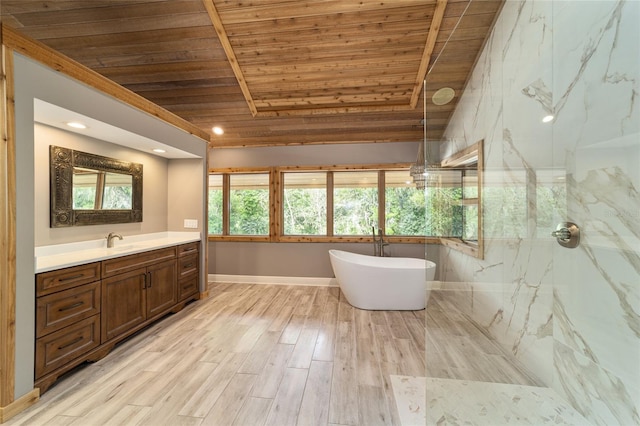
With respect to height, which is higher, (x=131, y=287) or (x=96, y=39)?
(x=96, y=39)

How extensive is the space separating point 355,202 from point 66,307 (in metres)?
3.59

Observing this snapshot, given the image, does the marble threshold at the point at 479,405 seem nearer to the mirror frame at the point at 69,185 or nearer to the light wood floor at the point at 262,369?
the light wood floor at the point at 262,369

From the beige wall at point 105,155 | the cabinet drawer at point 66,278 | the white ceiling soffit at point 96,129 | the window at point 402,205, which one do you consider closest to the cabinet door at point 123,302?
the cabinet drawer at point 66,278

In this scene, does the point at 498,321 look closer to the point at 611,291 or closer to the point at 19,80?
the point at 611,291

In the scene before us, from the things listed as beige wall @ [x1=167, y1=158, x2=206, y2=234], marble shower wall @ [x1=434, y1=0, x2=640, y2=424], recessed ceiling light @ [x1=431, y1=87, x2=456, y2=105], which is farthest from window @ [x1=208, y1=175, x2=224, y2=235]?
marble shower wall @ [x1=434, y1=0, x2=640, y2=424]

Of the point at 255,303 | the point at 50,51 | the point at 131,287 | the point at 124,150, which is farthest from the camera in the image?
the point at 255,303

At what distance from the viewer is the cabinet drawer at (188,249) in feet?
10.1

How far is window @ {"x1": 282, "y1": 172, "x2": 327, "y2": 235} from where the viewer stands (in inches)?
170

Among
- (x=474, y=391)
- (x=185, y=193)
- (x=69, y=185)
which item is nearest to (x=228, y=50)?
(x=185, y=193)

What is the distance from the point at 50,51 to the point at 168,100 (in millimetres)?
1803

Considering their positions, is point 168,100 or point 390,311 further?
point 168,100

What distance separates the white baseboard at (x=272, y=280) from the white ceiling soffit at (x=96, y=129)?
87.9 inches

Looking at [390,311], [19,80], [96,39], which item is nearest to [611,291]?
[390,311]

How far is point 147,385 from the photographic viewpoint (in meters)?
1.72
